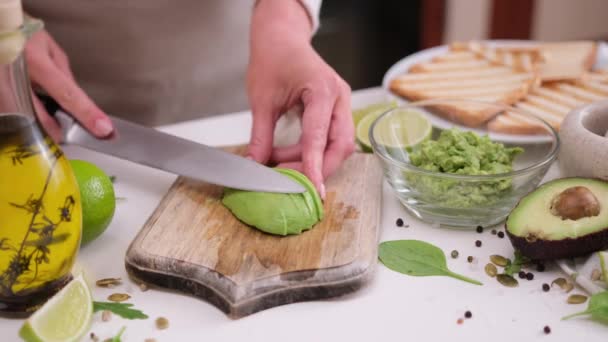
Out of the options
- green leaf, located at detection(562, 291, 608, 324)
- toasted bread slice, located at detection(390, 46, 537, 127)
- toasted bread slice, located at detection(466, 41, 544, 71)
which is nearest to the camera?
green leaf, located at detection(562, 291, 608, 324)

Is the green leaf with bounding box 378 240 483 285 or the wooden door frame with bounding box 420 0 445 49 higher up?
the green leaf with bounding box 378 240 483 285

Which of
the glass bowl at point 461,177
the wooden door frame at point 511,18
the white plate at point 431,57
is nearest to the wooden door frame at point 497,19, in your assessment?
the wooden door frame at point 511,18

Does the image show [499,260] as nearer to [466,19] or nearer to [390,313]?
[390,313]

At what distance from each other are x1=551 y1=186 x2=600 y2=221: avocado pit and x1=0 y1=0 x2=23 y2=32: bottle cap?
77cm

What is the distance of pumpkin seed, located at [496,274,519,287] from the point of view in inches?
40.1

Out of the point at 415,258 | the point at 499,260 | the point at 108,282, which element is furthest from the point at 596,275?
the point at 108,282

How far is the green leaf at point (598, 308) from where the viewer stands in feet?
2.98

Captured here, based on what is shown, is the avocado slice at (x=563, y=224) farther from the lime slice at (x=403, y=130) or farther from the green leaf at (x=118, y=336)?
the green leaf at (x=118, y=336)

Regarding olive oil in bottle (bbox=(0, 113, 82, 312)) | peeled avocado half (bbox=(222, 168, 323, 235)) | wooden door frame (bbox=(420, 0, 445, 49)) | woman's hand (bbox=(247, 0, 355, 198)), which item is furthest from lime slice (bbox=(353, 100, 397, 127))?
wooden door frame (bbox=(420, 0, 445, 49))

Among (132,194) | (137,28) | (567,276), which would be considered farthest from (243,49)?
(567,276)

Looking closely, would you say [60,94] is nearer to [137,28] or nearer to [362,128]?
[137,28]

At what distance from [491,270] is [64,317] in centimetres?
63

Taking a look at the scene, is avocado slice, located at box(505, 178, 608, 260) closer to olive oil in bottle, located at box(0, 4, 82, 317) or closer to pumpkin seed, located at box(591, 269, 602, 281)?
pumpkin seed, located at box(591, 269, 602, 281)

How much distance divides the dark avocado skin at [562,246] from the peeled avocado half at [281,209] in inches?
12.1
